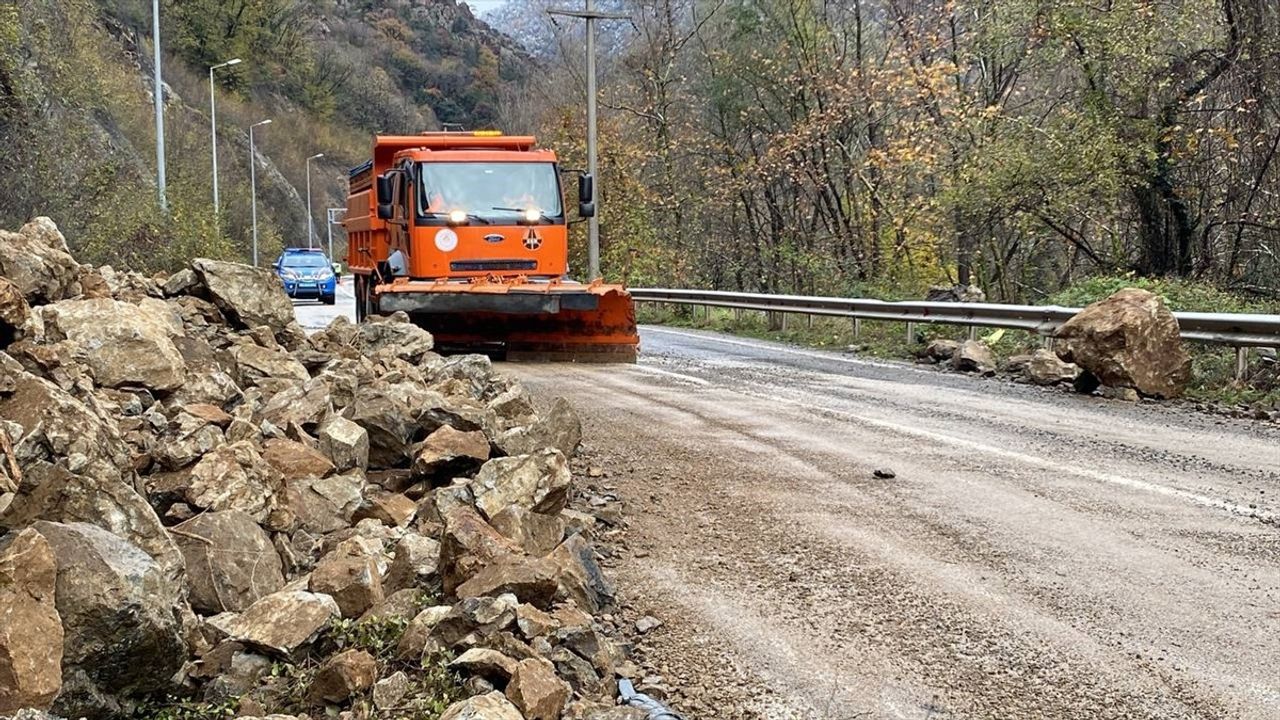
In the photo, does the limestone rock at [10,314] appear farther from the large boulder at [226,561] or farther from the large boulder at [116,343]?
the large boulder at [226,561]

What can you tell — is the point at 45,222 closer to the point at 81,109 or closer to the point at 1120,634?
the point at 1120,634

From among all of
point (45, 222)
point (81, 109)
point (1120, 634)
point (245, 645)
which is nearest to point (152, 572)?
point (245, 645)

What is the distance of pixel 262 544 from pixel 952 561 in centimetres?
291

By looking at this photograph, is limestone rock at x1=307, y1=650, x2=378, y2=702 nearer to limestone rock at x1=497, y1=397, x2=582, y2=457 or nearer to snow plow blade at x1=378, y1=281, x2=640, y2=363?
limestone rock at x1=497, y1=397, x2=582, y2=457

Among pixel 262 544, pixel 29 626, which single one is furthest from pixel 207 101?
pixel 29 626

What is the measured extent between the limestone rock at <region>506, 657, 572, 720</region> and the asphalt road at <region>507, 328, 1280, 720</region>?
0.47 m

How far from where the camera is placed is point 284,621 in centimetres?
361

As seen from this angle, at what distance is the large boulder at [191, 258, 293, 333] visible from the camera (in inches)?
336

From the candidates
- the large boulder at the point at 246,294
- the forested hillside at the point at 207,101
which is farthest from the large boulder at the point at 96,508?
the forested hillside at the point at 207,101

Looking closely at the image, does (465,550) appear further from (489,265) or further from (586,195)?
(586,195)

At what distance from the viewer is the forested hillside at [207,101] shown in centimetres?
2164

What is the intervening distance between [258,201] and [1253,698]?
70.3 metres

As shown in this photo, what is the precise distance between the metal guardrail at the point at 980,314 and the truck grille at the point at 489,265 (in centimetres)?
548

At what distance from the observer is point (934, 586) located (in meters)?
4.68
